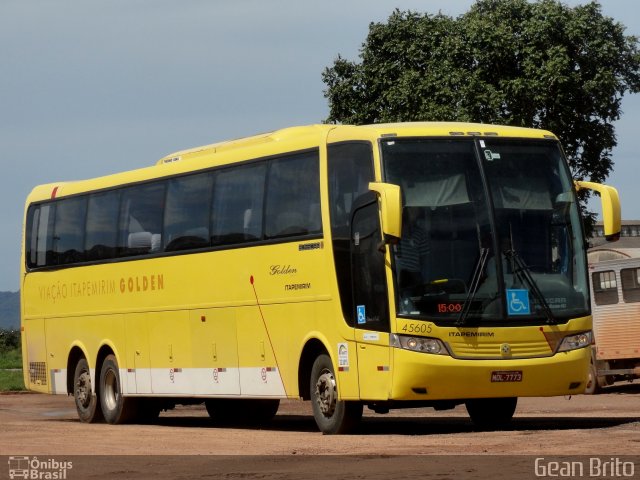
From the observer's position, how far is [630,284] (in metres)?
32.4

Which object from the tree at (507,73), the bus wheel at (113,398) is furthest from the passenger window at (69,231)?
the tree at (507,73)

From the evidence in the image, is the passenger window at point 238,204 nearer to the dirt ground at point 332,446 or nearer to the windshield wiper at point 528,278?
the dirt ground at point 332,446

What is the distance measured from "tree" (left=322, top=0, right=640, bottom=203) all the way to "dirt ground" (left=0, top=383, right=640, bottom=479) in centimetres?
2369

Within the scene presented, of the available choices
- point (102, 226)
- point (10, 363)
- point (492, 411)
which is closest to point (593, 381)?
point (102, 226)

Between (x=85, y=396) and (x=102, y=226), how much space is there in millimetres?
3037

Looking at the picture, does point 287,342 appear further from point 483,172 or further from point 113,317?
point 113,317

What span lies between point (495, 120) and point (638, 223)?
266ft

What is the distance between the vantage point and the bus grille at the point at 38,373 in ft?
90.9

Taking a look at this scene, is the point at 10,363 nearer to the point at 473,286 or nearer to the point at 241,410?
the point at 241,410

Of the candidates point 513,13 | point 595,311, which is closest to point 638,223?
point 513,13

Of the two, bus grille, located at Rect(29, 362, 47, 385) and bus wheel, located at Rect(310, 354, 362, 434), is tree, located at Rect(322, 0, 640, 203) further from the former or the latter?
bus wheel, located at Rect(310, 354, 362, 434)

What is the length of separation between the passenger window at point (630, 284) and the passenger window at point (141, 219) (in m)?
12.2

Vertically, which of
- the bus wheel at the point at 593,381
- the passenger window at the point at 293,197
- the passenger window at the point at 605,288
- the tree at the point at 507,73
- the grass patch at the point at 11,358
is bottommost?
→ the bus wheel at the point at 593,381

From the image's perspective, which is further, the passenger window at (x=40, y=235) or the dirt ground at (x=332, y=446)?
the passenger window at (x=40, y=235)
